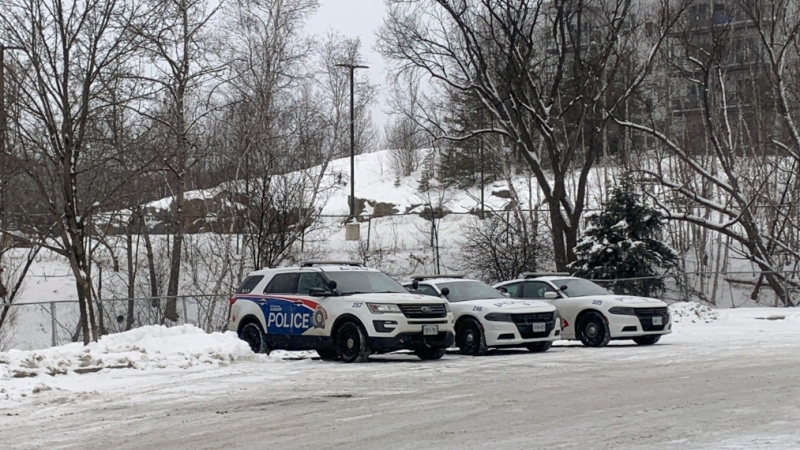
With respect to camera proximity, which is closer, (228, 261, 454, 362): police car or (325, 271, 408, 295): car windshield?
(228, 261, 454, 362): police car

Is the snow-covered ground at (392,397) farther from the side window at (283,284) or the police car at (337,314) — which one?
the side window at (283,284)

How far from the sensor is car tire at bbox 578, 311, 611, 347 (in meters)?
21.5

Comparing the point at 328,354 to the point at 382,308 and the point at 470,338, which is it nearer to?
the point at 382,308

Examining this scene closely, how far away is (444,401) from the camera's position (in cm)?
1213

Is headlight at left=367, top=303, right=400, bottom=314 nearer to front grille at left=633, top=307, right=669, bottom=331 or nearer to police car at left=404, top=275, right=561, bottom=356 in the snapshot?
police car at left=404, top=275, right=561, bottom=356

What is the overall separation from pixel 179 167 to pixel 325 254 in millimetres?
14387

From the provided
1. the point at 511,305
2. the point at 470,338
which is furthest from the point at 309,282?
the point at 511,305

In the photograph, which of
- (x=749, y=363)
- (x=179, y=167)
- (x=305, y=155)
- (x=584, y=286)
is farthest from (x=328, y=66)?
(x=749, y=363)

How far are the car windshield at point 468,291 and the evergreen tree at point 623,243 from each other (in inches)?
572

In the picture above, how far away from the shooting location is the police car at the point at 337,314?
17797 millimetres

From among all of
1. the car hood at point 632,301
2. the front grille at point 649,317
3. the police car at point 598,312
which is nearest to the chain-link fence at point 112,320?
the police car at point 598,312

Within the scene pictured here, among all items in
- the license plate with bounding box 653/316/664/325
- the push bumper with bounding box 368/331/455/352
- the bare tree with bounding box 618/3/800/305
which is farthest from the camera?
the bare tree with bounding box 618/3/800/305

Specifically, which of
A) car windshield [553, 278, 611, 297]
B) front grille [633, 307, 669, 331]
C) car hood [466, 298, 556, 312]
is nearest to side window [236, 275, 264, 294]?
car hood [466, 298, 556, 312]

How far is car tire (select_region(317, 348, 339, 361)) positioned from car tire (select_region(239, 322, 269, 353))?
3.54 ft
